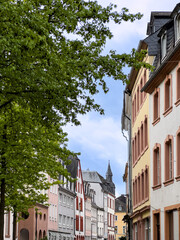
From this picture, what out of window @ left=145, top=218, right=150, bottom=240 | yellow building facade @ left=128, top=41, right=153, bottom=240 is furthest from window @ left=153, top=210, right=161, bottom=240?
window @ left=145, top=218, right=150, bottom=240

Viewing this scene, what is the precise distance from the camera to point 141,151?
34406 mm

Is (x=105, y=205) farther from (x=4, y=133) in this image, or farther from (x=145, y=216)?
(x=4, y=133)

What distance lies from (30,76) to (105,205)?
117 metres

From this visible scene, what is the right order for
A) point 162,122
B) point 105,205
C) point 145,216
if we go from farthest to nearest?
1. point 105,205
2. point 145,216
3. point 162,122

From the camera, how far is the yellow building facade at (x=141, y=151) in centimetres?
3109

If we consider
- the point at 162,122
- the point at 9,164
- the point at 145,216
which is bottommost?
the point at 145,216

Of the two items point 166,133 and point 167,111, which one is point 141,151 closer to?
point 166,133

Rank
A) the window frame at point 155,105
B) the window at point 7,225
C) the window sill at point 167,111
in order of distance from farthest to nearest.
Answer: the window at point 7,225, the window frame at point 155,105, the window sill at point 167,111

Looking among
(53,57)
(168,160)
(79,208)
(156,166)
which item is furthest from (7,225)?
(79,208)

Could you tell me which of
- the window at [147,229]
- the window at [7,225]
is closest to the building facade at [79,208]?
the window at [7,225]

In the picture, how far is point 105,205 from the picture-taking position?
12875 centimetres

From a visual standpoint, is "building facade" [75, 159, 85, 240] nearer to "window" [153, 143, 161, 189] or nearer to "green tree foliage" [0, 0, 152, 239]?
"window" [153, 143, 161, 189]

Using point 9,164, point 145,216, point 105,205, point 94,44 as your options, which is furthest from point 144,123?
point 105,205

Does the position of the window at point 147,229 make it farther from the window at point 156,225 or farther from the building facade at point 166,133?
the window at point 156,225
